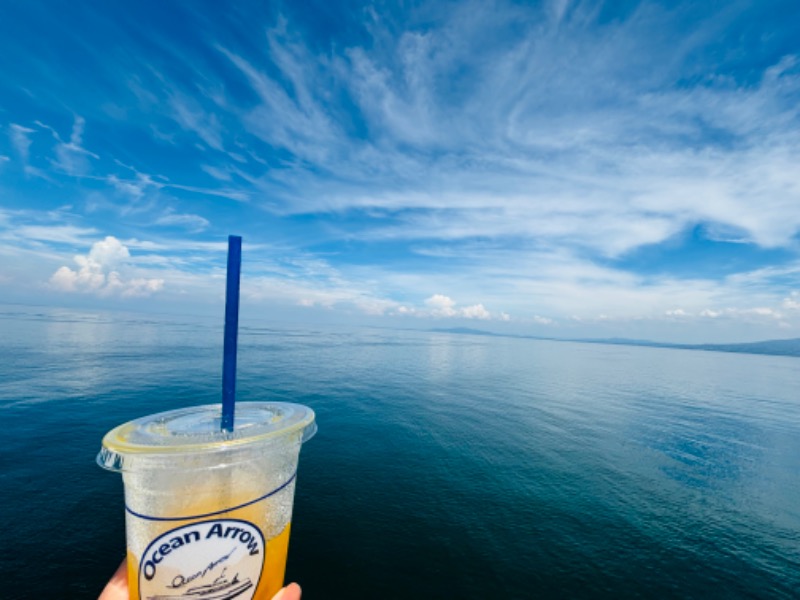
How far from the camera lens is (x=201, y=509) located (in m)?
1.55

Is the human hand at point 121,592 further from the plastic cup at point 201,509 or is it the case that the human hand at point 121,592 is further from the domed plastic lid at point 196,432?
the domed plastic lid at point 196,432

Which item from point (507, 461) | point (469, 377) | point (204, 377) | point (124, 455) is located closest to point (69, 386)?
point (204, 377)

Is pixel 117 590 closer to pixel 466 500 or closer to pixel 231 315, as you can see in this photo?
pixel 231 315

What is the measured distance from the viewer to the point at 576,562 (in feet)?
24.0

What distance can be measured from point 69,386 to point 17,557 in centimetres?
1877

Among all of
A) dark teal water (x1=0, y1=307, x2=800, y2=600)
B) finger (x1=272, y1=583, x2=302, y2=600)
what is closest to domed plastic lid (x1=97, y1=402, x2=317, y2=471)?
finger (x1=272, y1=583, x2=302, y2=600)

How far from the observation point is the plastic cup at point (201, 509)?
1498 millimetres

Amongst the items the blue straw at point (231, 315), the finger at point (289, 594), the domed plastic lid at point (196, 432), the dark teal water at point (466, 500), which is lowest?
the dark teal water at point (466, 500)

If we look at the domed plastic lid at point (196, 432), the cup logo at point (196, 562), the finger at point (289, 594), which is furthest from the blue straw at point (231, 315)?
the finger at point (289, 594)

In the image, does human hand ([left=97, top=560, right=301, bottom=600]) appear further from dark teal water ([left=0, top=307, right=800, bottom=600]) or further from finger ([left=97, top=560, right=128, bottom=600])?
dark teal water ([left=0, top=307, right=800, bottom=600])

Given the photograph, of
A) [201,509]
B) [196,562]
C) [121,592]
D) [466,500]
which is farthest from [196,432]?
[466,500]

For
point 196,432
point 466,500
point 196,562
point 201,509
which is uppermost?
point 196,432

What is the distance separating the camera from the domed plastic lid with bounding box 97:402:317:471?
155 centimetres

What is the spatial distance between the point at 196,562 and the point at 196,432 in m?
0.63
